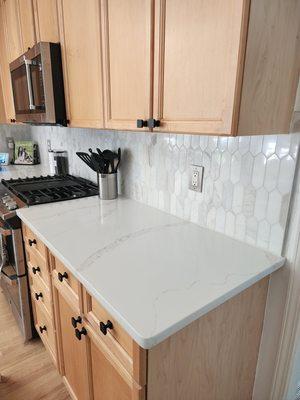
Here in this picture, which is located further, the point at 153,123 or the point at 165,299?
the point at 153,123

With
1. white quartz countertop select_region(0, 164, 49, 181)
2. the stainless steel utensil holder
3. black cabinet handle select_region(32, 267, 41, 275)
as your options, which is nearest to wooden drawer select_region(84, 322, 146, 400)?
black cabinet handle select_region(32, 267, 41, 275)

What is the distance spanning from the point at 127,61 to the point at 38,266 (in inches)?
43.3

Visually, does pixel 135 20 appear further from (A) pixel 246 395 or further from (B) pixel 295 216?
(A) pixel 246 395

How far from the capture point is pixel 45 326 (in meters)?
1.53

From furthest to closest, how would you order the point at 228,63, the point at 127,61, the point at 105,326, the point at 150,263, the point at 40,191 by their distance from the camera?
the point at 40,191, the point at 127,61, the point at 150,263, the point at 105,326, the point at 228,63

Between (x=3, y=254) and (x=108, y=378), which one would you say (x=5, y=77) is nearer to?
(x=3, y=254)

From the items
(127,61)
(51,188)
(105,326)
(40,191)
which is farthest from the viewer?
(51,188)

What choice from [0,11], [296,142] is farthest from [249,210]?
[0,11]

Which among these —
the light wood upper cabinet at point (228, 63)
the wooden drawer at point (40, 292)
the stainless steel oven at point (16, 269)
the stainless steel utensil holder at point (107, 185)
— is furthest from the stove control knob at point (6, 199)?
the light wood upper cabinet at point (228, 63)

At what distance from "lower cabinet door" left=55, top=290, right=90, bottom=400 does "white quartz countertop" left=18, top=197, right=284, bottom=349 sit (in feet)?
0.92

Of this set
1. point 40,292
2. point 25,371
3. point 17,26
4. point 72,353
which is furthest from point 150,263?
point 17,26

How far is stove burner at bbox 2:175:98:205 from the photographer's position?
1655 millimetres

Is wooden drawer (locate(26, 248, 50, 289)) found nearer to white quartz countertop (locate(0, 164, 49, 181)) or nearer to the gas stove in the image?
the gas stove

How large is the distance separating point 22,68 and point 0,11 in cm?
97
